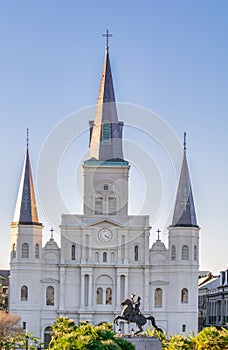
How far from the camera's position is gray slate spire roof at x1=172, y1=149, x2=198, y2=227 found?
10186 centimetres

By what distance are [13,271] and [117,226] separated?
1233 cm

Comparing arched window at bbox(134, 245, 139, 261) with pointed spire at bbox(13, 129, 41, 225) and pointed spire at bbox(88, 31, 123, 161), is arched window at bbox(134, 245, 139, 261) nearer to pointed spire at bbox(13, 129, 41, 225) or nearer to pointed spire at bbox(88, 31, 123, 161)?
pointed spire at bbox(88, 31, 123, 161)

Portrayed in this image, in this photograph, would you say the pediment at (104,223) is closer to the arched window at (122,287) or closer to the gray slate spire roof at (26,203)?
the arched window at (122,287)

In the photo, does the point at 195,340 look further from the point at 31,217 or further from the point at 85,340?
the point at 31,217


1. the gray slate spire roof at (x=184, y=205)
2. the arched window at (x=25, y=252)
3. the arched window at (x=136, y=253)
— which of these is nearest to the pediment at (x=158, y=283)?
the arched window at (x=136, y=253)

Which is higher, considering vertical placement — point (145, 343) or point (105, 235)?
point (105, 235)

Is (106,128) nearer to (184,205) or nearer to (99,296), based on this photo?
(184,205)

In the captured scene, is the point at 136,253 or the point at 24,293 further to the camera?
the point at 136,253

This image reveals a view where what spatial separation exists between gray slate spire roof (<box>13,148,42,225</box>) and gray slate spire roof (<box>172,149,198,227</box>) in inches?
613

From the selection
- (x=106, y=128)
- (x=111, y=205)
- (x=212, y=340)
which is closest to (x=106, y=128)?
(x=106, y=128)

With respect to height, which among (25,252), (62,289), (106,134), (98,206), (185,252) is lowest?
(62,289)

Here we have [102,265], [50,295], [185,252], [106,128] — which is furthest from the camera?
[106,128]

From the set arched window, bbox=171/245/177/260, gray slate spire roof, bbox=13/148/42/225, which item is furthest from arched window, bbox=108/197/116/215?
gray slate spire roof, bbox=13/148/42/225

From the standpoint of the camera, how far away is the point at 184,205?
102625mm
